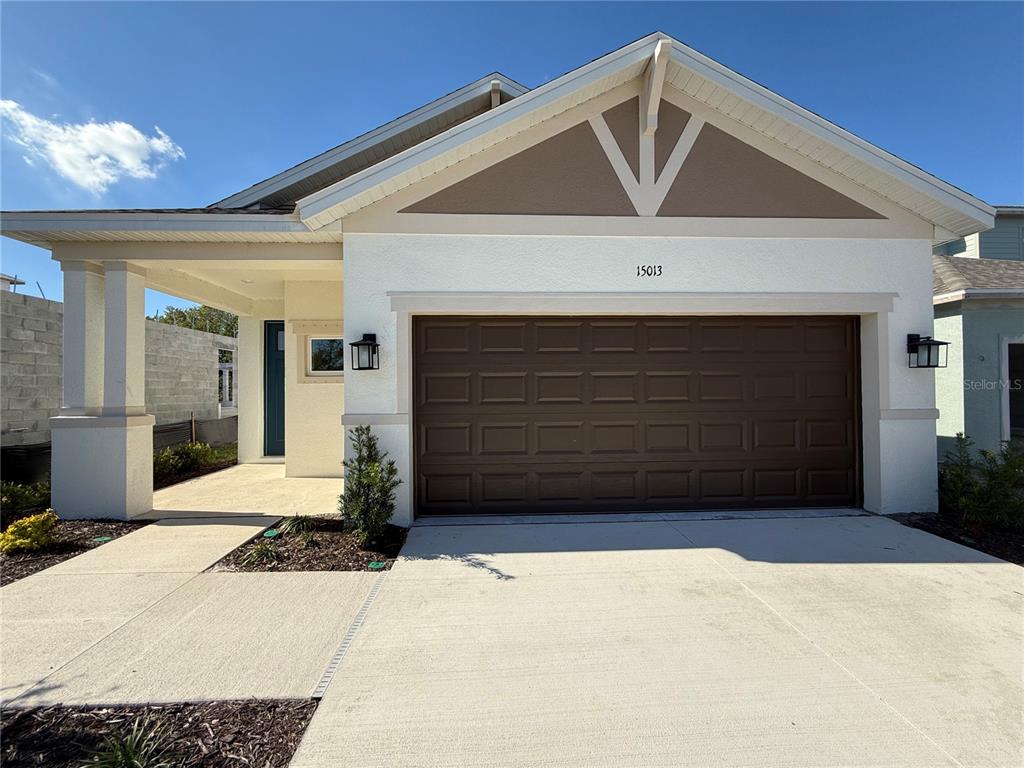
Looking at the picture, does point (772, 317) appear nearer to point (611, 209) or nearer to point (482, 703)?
point (611, 209)

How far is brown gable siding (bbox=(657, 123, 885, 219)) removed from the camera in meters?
5.82

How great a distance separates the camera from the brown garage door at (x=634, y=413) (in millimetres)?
5977

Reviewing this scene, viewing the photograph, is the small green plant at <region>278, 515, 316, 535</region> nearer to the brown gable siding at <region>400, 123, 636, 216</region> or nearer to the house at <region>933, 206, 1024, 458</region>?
the brown gable siding at <region>400, 123, 636, 216</region>

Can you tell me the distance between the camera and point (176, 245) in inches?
232

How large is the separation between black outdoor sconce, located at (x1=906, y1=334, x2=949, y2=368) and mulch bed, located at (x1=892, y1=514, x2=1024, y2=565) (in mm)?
1773

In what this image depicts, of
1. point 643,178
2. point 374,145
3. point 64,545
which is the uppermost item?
point 374,145

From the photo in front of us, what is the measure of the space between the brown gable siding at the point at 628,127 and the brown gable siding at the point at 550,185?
24 centimetres

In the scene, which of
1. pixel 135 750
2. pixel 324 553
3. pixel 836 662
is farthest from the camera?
pixel 324 553

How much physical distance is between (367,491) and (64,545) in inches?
123

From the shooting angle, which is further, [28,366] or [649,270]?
[28,366]

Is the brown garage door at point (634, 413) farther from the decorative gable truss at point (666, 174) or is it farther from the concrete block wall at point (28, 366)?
the concrete block wall at point (28, 366)

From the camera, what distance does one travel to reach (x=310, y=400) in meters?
8.70

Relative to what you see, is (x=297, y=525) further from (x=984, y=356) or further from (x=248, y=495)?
(x=984, y=356)

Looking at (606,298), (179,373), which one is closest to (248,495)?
(606,298)
